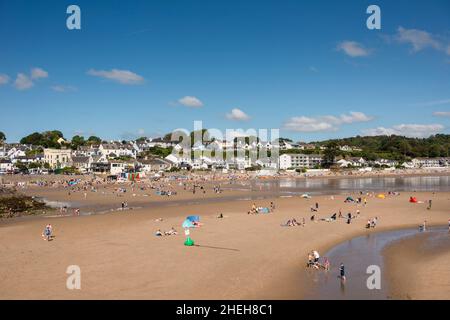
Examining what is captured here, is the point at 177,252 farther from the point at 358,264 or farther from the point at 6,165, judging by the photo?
the point at 6,165

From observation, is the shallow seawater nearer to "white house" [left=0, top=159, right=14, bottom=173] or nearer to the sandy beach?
the sandy beach

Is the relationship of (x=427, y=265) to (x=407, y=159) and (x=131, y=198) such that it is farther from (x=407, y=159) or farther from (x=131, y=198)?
(x=407, y=159)

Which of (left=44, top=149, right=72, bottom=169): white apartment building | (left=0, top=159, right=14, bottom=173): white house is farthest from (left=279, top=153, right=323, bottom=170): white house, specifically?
(left=0, top=159, right=14, bottom=173): white house

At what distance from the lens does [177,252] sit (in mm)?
18000

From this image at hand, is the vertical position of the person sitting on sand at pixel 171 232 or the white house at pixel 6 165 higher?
the white house at pixel 6 165

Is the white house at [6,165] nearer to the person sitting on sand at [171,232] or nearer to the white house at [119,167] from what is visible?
the white house at [119,167]

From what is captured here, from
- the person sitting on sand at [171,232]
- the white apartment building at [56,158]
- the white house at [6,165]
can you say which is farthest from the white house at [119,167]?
the person sitting on sand at [171,232]

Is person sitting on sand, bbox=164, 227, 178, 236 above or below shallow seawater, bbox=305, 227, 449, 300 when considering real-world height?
above

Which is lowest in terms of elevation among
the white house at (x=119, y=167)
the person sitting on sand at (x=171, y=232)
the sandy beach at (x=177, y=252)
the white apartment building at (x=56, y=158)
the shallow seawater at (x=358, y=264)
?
the shallow seawater at (x=358, y=264)

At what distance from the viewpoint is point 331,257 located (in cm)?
1792

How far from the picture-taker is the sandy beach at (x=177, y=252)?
43.0 feet

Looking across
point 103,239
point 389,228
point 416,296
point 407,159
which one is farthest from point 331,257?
point 407,159

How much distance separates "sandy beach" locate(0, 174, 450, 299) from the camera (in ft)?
43.0
